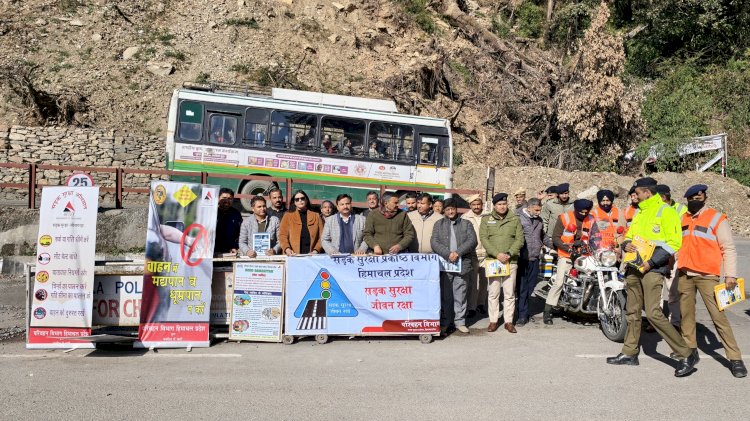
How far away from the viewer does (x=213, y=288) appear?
843cm

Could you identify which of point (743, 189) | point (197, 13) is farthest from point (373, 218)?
point (197, 13)

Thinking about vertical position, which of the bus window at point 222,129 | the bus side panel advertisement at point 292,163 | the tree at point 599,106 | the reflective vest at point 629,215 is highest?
the tree at point 599,106

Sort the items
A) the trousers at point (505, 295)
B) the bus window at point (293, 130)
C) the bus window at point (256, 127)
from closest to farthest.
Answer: the trousers at point (505, 295), the bus window at point (256, 127), the bus window at point (293, 130)

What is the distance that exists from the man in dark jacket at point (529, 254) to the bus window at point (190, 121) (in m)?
10.7

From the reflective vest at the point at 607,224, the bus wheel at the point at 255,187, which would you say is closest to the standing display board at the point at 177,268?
the reflective vest at the point at 607,224

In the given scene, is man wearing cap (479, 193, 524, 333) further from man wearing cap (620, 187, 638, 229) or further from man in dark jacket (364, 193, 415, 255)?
man wearing cap (620, 187, 638, 229)

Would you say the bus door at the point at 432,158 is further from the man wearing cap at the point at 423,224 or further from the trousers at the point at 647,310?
the trousers at the point at 647,310

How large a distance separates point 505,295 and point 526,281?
27.6 inches

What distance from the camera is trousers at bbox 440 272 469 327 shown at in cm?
897

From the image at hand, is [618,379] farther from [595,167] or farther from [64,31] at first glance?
[64,31]

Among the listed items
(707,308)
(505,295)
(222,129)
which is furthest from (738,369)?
(222,129)

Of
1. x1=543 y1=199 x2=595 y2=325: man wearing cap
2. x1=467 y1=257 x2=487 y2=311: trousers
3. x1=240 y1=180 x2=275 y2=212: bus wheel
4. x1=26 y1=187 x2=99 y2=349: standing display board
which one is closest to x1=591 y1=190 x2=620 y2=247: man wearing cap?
x1=543 y1=199 x2=595 y2=325: man wearing cap

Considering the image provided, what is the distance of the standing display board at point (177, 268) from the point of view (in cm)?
791

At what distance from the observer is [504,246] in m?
9.06
